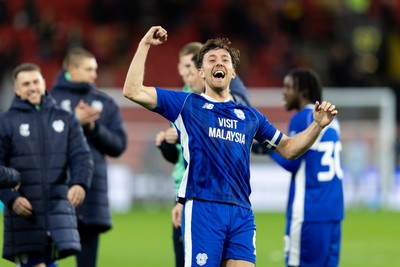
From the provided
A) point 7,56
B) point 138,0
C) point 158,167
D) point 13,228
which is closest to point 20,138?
point 13,228

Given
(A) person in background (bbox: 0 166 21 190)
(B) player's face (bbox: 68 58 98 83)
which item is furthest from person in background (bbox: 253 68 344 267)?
(A) person in background (bbox: 0 166 21 190)

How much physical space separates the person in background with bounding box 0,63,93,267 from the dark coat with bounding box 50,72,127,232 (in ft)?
2.57

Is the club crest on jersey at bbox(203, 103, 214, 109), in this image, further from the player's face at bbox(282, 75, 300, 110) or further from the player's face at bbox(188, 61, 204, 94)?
the player's face at bbox(282, 75, 300, 110)

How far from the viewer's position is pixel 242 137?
7145mm

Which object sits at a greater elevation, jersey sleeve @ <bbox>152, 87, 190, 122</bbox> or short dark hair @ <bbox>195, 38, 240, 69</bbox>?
short dark hair @ <bbox>195, 38, 240, 69</bbox>

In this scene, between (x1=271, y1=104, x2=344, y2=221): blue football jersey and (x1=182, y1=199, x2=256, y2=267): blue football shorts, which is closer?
(x1=182, y1=199, x2=256, y2=267): blue football shorts

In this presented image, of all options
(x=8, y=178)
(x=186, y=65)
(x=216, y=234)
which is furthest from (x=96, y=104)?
(x=216, y=234)

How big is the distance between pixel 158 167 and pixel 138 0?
5.66m

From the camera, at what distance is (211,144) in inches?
278

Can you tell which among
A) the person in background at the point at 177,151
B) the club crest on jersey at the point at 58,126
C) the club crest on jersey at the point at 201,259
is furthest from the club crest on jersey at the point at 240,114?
the club crest on jersey at the point at 58,126

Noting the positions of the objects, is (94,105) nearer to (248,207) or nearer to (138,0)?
(248,207)

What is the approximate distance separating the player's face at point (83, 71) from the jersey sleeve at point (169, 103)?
9.58 ft

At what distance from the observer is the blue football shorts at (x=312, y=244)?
29.2 feet

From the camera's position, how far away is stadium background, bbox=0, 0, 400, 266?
21.2 meters
